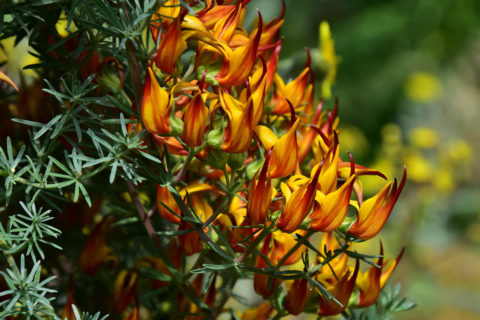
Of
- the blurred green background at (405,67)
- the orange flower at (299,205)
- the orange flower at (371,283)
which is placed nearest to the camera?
the orange flower at (299,205)

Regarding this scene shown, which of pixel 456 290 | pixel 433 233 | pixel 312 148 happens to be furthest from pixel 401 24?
pixel 312 148

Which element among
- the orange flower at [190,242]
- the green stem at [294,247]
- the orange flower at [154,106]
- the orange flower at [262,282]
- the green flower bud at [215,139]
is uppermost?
the orange flower at [154,106]

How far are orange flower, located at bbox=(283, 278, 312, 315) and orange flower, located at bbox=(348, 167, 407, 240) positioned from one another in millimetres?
76

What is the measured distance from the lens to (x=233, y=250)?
1.65 ft

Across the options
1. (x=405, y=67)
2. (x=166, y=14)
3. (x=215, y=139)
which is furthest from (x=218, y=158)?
(x=405, y=67)

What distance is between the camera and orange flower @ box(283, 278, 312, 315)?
50 centimetres

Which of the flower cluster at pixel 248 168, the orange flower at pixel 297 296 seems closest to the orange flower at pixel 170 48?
the flower cluster at pixel 248 168

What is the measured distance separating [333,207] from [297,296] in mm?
114

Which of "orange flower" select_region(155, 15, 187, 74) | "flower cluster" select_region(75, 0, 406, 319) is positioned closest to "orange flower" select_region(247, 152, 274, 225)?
"flower cluster" select_region(75, 0, 406, 319)

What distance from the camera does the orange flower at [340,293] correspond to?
0.50m

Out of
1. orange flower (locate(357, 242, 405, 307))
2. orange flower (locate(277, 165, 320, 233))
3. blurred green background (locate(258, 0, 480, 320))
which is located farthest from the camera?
blurred green background (locate(258, 0, 480, 320))

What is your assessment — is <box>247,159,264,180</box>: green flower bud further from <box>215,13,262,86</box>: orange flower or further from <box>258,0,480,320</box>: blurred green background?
<box>258,0,480,320</box>: blurred green background

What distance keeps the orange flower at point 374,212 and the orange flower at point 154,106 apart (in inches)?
6.4

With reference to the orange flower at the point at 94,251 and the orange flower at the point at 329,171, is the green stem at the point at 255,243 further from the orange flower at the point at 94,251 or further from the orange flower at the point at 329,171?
the orange flower at the point at 94,251
